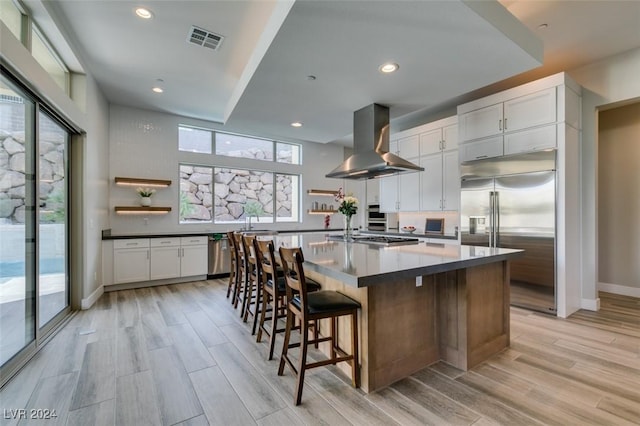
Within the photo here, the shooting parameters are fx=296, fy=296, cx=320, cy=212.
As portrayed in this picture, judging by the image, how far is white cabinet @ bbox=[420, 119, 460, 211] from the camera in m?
4.78

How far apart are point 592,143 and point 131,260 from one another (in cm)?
682

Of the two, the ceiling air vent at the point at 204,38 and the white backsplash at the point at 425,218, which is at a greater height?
the ceiling air vent at the point at 204,38

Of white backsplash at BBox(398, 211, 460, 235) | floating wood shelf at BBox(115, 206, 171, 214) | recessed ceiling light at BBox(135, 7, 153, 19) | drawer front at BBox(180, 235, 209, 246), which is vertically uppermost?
recessed ceiling light at BBox(135, 7, 153, 19)

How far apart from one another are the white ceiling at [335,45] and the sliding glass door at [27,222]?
1052 mm

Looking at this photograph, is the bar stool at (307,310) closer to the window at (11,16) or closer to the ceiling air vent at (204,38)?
the ceiling air vent at (204,38)

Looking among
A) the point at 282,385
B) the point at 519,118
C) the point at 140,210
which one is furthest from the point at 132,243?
the point at 519,118

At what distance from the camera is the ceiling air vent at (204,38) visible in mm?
3043

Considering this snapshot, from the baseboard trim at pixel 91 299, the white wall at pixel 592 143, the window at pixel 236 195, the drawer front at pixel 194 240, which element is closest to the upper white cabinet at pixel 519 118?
the white wall at pixel 592 143

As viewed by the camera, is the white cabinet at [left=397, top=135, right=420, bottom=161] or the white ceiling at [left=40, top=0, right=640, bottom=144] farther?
the white cabinet at [left=397, top=135, right=420, bottom=161]

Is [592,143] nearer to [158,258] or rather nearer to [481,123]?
[481,123]

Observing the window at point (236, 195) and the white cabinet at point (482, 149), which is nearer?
the white cabinet at point (482, 149)

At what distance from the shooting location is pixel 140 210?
5.17 metres

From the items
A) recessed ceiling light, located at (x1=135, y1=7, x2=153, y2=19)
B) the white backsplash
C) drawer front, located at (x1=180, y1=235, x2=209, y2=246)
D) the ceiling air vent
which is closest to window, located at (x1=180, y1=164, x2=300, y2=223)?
drawer front, located at (x1=180, y1=235, x2=209, y2=246)

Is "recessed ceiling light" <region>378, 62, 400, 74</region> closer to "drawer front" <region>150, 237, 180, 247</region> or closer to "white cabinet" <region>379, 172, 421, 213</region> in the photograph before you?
"white cabinet" <region>379, 172, 421, 213</region>
